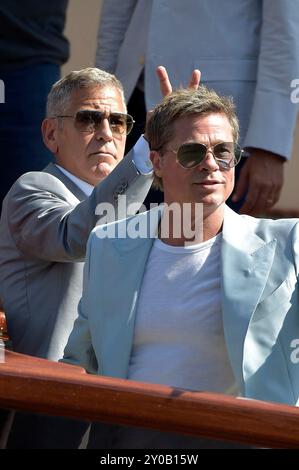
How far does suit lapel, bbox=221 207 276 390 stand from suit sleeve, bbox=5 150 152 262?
1.15ft

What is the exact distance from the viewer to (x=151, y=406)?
2357 mm

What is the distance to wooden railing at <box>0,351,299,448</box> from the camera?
233cm

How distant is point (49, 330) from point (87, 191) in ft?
1.49

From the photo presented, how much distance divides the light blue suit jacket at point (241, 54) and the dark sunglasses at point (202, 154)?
0.63 m

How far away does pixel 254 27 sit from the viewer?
3.67m

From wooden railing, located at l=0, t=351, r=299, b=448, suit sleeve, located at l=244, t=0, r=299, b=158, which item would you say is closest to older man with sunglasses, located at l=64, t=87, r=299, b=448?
wooden railing, located at l=0, t=351, r=299, b=448

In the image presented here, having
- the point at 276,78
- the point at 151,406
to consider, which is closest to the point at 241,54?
the point at 276,78

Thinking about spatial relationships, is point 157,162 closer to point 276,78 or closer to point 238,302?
point 238,302

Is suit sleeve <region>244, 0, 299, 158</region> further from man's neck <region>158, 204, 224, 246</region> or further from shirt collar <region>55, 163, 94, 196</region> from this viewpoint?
man's neck <region>158, 204, 224, 246</region>

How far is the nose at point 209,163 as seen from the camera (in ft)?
9.48

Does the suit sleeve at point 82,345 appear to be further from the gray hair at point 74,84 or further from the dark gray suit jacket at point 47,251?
the gray hair at point 74,84

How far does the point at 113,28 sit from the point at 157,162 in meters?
1.13
